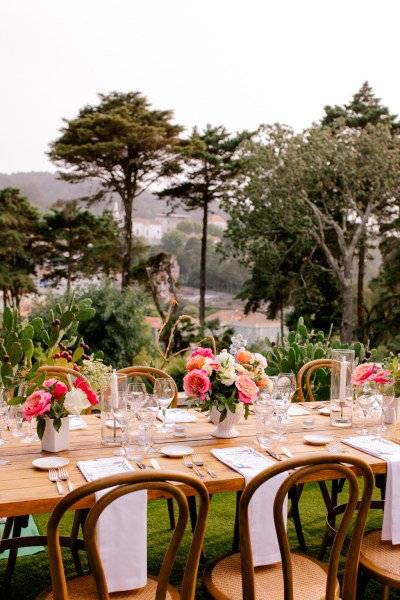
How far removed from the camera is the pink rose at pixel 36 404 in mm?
2084

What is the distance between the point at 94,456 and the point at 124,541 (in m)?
0.49

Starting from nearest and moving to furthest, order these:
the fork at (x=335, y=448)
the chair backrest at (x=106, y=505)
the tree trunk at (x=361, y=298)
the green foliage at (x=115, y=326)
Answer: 1. the chair backrest at (x=106, y=505)
2. the fork at (x=335, y=448)
3. the green foliage at (x=115, y=326)
4. the tree trunk at (x=361, y=298)

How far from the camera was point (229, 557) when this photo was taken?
202 centimetres

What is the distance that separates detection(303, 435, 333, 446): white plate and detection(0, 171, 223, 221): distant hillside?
15520mm

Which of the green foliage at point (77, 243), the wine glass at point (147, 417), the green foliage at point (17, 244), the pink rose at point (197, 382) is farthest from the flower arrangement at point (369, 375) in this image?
the green foliage at point (77, 243)

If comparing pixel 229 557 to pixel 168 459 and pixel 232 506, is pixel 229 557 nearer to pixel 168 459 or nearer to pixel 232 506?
pixel 168 459

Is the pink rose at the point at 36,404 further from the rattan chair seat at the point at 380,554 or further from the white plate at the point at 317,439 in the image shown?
the rattan chair seat at the point at 380,554

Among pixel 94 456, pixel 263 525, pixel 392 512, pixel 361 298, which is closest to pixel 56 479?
pixel 94 456

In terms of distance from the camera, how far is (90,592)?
1768 mm

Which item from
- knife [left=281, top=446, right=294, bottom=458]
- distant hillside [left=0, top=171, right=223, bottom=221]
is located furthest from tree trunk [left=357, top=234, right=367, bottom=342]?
knife [left=281, top=446, right=294, bottom=458]

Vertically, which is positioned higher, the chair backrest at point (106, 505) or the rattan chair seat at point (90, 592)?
the chair backrest at point (106, 505)

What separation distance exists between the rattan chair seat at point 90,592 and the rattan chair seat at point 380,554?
670mm

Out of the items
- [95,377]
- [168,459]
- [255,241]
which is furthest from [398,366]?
[255,241]

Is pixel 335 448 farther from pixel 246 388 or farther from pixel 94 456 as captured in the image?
pixel 94 456
